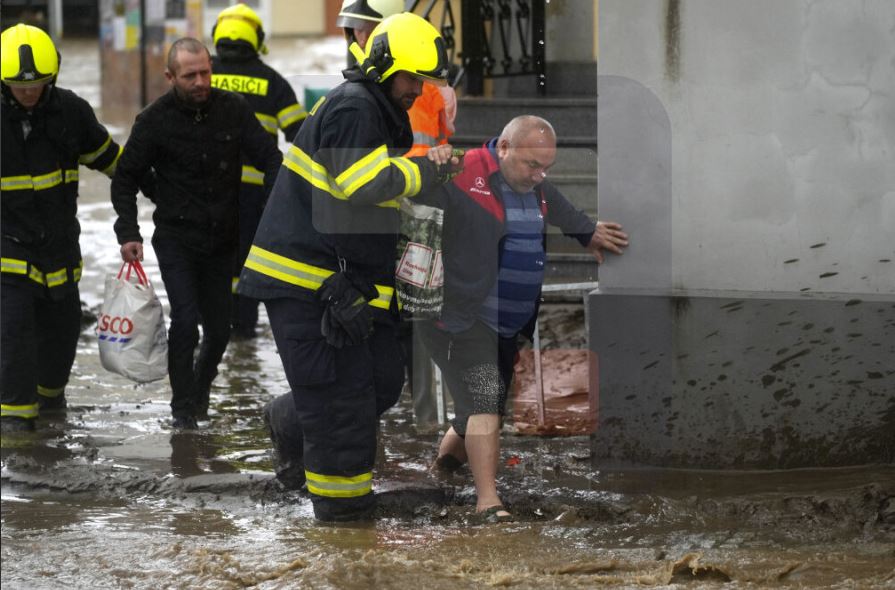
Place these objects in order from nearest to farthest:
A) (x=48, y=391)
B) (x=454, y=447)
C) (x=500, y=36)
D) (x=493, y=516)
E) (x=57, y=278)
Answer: (x=493, y=516) → (x=454, y=447) → (x=57, y=278) → (x=48, y=391) → (x=500, y=36)

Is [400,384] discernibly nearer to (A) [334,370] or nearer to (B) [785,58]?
(A) [334,370]

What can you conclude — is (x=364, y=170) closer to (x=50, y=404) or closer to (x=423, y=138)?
(x=423, y=138)

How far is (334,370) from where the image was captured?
5242 millimetres

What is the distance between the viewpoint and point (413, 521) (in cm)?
548

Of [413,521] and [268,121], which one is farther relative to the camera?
[268,121]

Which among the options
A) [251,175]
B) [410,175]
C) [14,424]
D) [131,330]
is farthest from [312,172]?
[251,175]

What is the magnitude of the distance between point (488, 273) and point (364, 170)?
0.84 metres

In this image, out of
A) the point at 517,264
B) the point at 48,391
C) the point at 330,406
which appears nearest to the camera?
the point at 330,406

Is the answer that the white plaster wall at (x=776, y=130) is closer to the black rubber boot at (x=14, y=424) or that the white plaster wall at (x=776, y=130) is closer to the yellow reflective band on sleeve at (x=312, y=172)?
the yellow reflective band on sleeve at (x=312, y=172)

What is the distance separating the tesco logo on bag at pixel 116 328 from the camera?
678 centimetres

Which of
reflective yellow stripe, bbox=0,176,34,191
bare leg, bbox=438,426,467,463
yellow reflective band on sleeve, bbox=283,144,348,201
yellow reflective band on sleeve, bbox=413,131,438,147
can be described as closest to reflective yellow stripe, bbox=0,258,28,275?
reflective yellow stripe, bbox=0,176,34,191

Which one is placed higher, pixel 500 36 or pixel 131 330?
pixel 500 36

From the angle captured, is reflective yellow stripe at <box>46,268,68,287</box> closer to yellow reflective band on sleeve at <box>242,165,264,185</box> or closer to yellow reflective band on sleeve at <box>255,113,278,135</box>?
yellow reflective band on sleeve at <box>242,165,264,185</box>

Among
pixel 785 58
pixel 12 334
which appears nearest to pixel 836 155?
pixel 785 58
